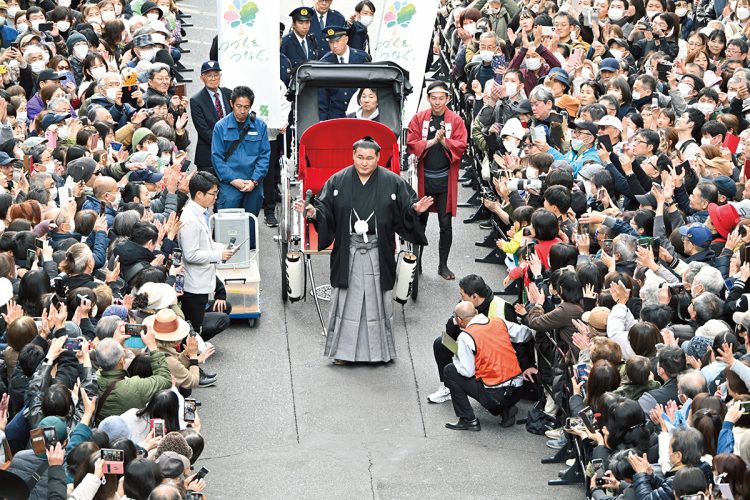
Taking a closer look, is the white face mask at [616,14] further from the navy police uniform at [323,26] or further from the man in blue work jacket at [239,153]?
the man in blue work jacket at [239,153]

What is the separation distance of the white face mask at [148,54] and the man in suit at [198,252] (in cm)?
514

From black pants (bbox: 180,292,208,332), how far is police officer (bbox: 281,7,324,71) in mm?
5149

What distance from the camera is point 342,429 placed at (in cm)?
1048

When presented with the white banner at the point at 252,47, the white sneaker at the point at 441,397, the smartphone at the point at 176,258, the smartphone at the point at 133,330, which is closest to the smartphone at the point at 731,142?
the white sneaker at the point at 441,397

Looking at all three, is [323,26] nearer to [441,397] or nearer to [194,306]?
[194,306]

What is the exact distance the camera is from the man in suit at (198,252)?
1106cm

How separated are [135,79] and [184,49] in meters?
6.25

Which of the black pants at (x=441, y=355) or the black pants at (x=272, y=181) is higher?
the black pants at (x=272, y=181)

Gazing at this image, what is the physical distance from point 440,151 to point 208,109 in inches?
107

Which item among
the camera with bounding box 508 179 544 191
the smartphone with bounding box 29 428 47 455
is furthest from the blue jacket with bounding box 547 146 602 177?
the smartphone with bounding box 29 428 47 455

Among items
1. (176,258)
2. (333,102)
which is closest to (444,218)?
(333,102)

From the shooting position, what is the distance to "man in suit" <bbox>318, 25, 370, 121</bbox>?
14.5 meters

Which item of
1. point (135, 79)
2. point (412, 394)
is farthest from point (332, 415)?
point (135, 79)

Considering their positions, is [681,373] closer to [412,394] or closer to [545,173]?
[412,394]
